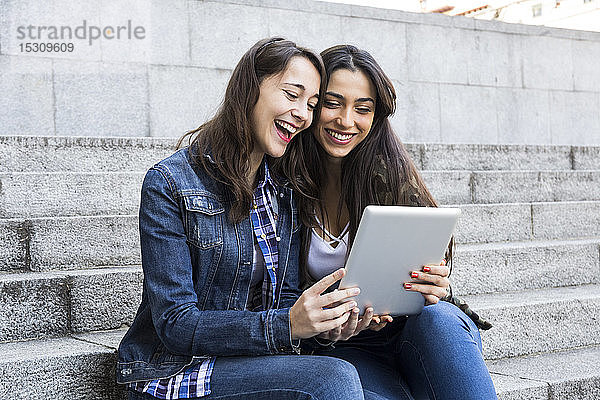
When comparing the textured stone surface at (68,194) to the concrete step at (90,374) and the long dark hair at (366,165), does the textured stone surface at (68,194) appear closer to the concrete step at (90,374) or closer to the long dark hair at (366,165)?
the concrete step at (90,374)

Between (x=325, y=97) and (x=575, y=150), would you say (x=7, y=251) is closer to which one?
(x=325, y=97)

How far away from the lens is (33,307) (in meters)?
2.69

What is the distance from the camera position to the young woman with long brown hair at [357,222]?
219cm

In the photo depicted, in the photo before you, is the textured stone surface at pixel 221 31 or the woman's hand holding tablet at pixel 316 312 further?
the textured stone surface at pixel 221 31

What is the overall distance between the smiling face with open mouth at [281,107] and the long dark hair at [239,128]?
0.06 feet

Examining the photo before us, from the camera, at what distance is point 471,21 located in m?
7.03

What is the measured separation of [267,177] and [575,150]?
4.00m

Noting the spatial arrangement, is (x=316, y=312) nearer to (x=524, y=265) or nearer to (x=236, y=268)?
(x=236, y=268)

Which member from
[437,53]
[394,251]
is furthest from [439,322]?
[437,53]

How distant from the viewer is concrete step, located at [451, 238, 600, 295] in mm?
→ 3539

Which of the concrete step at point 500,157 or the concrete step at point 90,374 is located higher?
the concrete step at point 500,157

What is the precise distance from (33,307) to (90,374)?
45 centimetres

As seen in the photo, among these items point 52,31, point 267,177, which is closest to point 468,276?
point 267,177

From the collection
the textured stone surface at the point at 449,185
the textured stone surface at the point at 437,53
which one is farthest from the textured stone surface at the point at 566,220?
the textured stone surface at the point at 437,53
